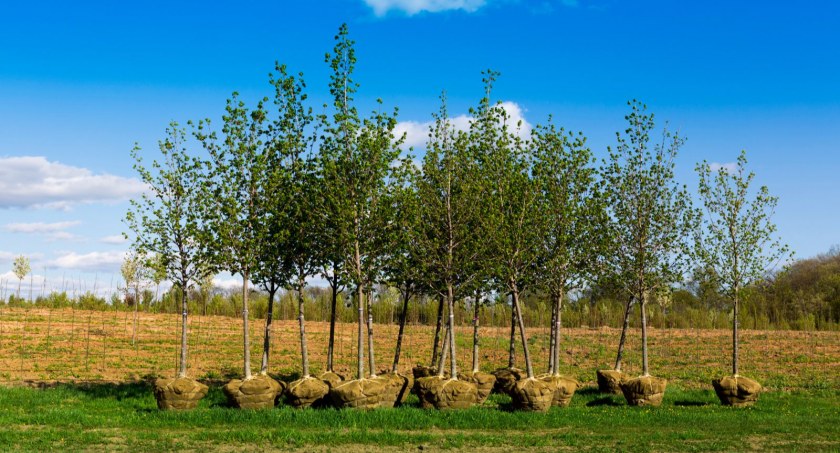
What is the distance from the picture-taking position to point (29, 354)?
32688 millimetres

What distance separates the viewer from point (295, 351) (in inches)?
1465

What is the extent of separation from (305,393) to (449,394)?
4230mm

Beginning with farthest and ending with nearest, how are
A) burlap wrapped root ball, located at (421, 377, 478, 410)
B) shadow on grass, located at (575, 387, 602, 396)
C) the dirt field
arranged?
the dirt field → shadow on grass, located at (575, 387, 602, 396) → burlap wrapped root ball, located at (421, 377, 478, 410)

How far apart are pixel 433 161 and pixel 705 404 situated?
1258 cm

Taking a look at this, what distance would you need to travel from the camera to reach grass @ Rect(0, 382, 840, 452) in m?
16.9

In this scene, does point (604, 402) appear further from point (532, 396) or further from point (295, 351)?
point (295, 351)

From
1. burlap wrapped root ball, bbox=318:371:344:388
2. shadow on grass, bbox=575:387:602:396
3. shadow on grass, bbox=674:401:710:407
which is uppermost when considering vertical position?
burlap wrapped root ball, bbox=318:371:344:388

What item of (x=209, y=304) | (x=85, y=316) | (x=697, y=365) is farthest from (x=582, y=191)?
(x=209, y=304)

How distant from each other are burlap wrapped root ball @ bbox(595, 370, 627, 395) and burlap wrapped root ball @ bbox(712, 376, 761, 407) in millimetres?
3574

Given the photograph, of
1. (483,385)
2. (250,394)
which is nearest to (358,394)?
(250,394)

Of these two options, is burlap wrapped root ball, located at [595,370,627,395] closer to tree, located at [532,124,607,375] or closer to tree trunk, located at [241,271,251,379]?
tree, located at [532,124,607,375]

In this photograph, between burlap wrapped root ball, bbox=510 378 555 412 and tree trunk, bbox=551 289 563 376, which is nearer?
burlap wrapped root ball, bbox=510 378 555 412

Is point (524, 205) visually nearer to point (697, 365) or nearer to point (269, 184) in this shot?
point (269, 184)

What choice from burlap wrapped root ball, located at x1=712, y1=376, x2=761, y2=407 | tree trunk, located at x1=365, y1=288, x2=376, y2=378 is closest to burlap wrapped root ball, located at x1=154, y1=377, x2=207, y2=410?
tree trunk, located at x1=365, y1=288, x2=376, y2=378
